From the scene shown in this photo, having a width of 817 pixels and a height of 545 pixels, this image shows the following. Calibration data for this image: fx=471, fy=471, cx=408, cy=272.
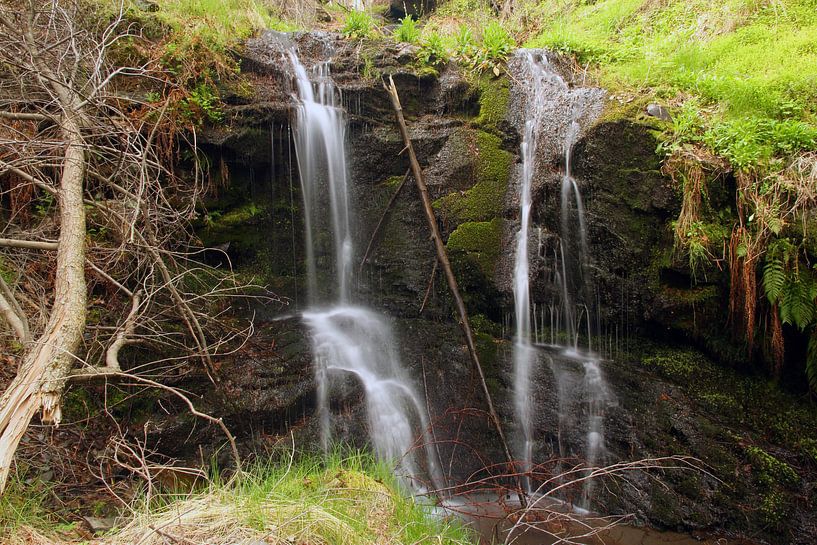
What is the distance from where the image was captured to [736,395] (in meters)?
4.33

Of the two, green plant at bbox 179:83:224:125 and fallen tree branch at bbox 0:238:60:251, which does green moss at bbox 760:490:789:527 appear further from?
green plant at bbox 179:83:224:125

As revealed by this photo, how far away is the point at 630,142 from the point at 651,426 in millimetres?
2823

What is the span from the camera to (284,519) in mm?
Answer: 2346

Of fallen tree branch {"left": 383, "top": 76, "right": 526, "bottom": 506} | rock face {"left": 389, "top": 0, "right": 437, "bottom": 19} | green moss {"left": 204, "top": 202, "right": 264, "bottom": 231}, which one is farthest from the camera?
rock face {"left": 389, "top": 0, "right": 437, "bottom": 19}

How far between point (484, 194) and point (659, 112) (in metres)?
1.98

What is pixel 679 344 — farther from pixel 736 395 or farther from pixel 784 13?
pixel 784 13

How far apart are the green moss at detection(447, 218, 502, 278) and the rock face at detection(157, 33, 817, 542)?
2cm

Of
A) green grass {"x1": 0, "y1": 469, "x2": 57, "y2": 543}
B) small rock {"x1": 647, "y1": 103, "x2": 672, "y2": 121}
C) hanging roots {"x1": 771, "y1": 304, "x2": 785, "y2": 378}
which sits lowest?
green grass {"x1": 0, "y1": 469, "x2": 57, "y2": 543}

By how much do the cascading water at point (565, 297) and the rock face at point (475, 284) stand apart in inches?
3.6

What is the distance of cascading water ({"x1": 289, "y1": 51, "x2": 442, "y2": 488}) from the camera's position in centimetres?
497

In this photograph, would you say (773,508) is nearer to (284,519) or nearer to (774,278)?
(774,278)

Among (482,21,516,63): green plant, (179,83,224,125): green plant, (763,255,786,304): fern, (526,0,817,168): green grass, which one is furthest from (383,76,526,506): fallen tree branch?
(763,255,786,304): fern

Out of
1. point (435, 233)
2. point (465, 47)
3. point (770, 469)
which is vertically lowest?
point (770, 469)

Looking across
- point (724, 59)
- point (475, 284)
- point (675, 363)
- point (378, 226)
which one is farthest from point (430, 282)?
point (724, 59)
